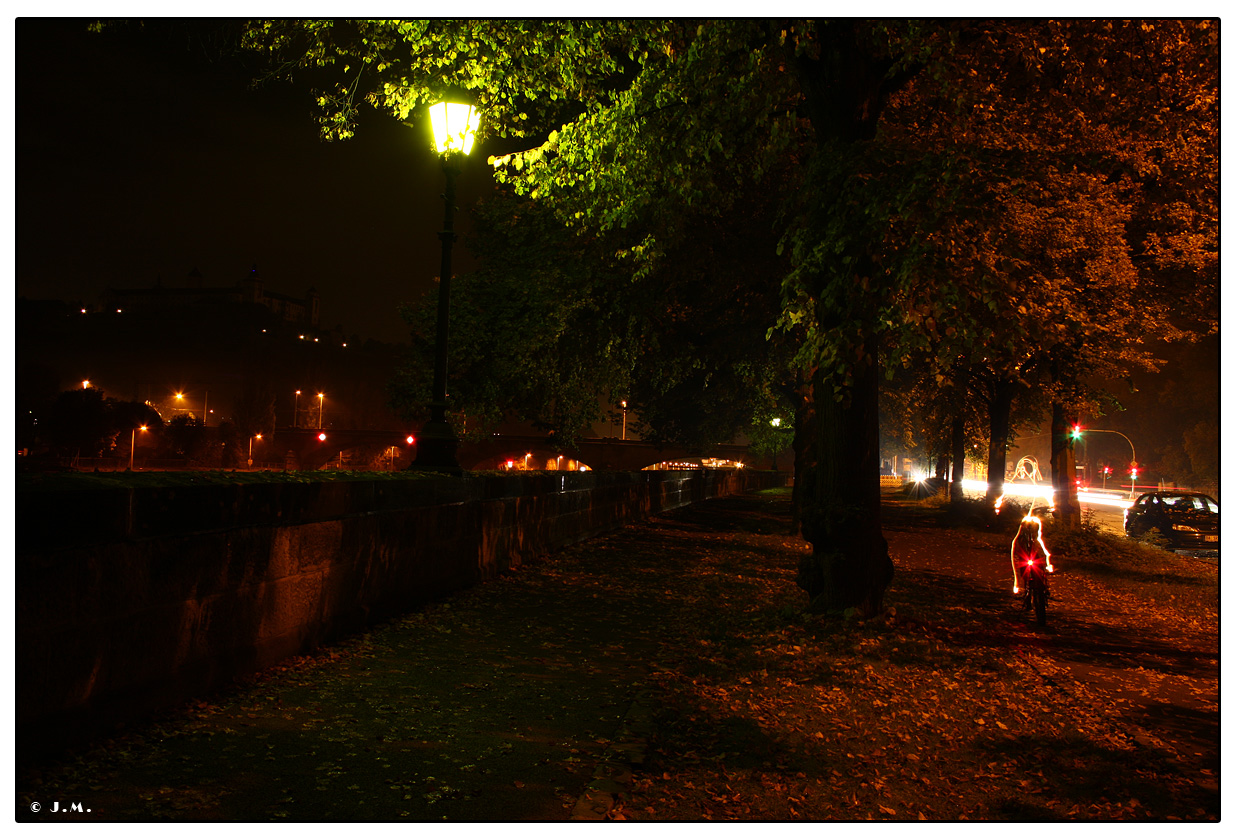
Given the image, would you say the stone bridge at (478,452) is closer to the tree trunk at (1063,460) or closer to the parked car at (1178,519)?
the tree trunk at (1063,460)

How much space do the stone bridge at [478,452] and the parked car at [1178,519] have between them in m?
50.7

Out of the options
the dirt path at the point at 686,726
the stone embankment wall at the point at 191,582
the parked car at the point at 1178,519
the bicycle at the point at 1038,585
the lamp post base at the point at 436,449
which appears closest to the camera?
the dirt path at the point at 686,726

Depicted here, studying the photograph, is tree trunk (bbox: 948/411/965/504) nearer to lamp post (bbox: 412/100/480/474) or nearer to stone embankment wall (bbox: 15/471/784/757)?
lamp post (bbox: 412/100/480/474)

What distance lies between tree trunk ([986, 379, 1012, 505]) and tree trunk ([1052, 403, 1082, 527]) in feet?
5.08

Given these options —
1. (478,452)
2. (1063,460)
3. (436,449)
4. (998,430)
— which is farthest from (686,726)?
(478,452)

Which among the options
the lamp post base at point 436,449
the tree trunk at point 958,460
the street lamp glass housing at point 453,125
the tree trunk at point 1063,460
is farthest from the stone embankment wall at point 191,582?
the tree trunk at point 958,460

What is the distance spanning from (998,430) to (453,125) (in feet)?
66.8

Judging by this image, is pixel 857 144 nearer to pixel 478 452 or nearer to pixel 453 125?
pixel 453 125

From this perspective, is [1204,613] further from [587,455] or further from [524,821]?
[587,455]

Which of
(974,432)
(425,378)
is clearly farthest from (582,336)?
(974,432)

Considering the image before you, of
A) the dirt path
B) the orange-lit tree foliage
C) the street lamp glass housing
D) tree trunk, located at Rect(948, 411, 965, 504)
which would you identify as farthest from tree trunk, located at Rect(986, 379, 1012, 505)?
the street lamp glass housing

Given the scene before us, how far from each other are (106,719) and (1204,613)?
1066 cm

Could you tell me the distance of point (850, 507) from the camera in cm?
854

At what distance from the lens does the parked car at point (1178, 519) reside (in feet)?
57.2
